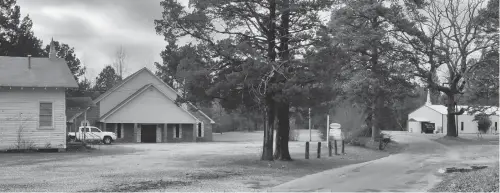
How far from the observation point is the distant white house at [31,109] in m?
29.4

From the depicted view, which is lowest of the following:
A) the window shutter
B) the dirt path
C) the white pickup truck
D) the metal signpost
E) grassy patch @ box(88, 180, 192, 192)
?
the dirt path

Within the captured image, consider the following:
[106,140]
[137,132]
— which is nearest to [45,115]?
[106,140]

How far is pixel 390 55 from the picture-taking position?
41.6 m

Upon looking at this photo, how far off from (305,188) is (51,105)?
66.0 feet

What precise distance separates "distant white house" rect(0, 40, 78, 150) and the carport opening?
21.5m

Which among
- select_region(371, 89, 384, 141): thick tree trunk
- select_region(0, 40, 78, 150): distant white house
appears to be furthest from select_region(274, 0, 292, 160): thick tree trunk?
select_region(371, 89, 384, 141): thick tree trunk

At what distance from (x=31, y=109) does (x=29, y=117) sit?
0.46m

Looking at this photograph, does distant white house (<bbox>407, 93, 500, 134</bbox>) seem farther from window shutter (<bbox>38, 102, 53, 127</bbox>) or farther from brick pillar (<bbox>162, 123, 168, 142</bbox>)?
window shutter (<bbox>38, 102, 53, 127</bbox>)

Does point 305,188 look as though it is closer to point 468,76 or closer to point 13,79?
point 13,79

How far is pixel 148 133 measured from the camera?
173 ft

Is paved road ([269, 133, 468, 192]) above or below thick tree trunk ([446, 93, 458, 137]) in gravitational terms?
below

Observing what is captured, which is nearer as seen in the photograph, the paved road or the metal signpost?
the paved road

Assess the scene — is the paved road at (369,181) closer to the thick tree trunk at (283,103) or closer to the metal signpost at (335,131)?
the thick tree trunk at (283,103)

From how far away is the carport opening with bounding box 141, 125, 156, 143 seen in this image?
172 ft
